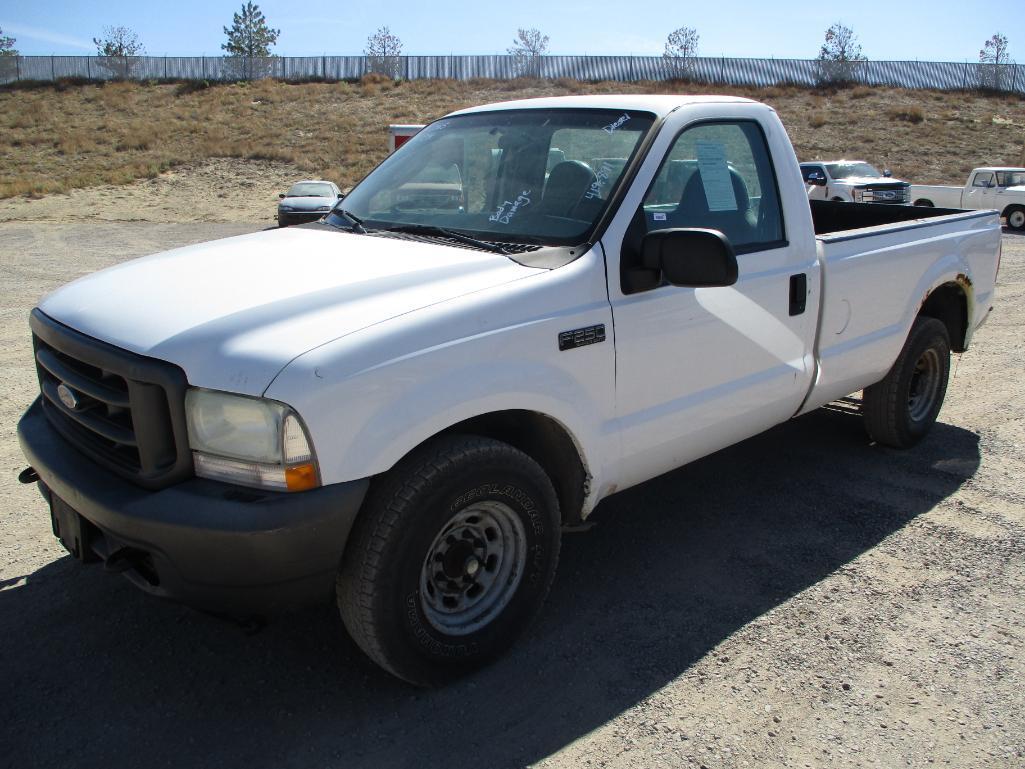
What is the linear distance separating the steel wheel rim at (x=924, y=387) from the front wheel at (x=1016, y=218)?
62.4 ft

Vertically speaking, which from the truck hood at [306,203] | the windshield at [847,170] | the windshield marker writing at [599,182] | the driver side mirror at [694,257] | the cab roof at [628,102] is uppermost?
the cab roof at [628,102]

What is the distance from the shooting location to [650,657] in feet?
10.9

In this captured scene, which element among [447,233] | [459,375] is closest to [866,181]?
[447,233]

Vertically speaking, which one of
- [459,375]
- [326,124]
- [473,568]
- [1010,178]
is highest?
[326,124]

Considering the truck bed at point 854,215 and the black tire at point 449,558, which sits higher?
the truck bed at point 854,215

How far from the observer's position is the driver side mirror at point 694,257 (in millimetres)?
3156

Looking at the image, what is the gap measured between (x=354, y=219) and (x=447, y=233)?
0.62m

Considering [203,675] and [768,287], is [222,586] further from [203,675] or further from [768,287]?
[768,287]

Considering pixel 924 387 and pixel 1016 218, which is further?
pixel 1016 218

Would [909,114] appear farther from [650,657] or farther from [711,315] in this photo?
[650,657]

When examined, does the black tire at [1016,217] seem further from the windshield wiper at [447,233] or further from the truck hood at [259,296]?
the truck hood at [259,296]

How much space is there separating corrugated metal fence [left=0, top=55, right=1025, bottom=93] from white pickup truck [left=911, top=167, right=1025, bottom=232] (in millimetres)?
30366

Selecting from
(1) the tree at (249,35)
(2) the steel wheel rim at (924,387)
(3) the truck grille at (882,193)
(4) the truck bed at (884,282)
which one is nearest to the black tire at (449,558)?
(4) the truck bed at (884,282)

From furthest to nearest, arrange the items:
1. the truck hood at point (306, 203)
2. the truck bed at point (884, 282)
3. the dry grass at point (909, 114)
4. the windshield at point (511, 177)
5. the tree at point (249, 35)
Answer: the tree at point (249, 35) → the dry grass at point (909, 114) → the truck hood at point (306, 203) → the truck bed at point (884, 282) → the windshield at point (511, 177)
